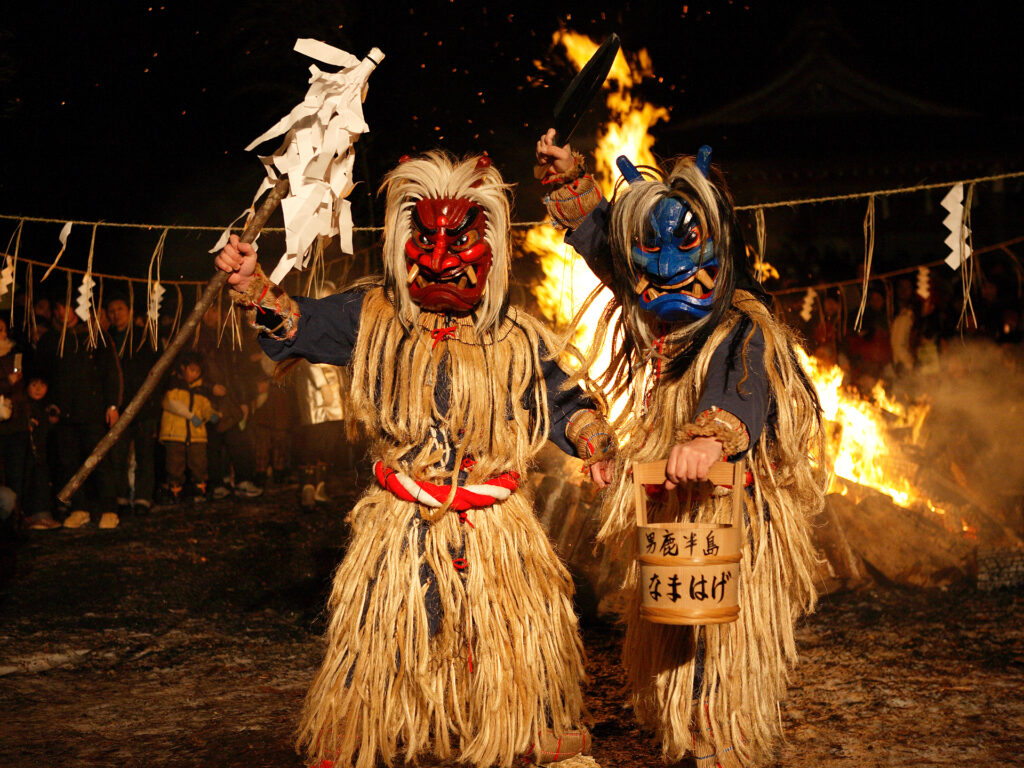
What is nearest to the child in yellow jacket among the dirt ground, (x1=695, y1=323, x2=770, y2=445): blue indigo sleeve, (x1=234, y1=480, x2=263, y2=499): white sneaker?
(x1=234, y1=480, x2=263, y2=499): white sneaker

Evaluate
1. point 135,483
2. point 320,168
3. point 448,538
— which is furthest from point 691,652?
point 135,483

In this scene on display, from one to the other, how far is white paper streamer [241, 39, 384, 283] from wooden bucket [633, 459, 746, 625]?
4.53 ft

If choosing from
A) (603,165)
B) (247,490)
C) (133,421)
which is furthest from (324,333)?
(247,490)

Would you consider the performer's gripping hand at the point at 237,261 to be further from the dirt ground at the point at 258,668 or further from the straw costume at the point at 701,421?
the dirt ground at the point at 258,668

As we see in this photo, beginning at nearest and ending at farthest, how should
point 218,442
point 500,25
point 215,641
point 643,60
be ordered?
point 215,641 < point 218,442 < point 500,25 < point 643,60

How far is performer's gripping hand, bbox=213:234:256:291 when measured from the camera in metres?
2.70

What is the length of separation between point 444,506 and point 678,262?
1042mm

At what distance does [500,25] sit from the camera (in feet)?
32.2

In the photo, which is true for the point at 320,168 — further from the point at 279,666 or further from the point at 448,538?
the point at 279,666

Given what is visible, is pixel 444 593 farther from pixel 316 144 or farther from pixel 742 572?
pixel 316 144

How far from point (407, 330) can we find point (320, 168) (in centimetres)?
58

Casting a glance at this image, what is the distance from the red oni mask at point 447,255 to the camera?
291 cm

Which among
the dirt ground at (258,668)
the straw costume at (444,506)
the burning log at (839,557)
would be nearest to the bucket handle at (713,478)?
the straw costume at (444,506)

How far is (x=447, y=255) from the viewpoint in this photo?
2914mm
